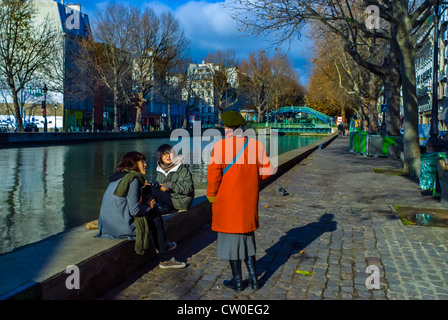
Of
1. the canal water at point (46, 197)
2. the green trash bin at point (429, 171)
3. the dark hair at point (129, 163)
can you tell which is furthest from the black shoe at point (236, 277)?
the green trash bin at point (429, 171)

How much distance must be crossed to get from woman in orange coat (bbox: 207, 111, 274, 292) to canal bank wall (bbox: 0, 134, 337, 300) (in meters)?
0.98

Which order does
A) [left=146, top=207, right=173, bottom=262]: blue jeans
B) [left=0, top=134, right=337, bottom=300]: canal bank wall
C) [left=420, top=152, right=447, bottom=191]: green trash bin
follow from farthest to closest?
[left=420, top=152, right=447, bottom=191]: green trash bin → [left=146, top=207, right=173, bottom=262]: blue jeans → [left=0, top=134, right=337, bottom=300]: canal bank wall

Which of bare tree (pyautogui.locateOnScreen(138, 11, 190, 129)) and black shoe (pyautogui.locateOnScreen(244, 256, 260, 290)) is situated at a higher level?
bare tree (pyautogui.locateOnScreen(138, 11, 190, 129))

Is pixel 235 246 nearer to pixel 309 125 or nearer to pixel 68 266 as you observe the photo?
pixel 68 266

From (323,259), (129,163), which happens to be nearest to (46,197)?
(129,163)

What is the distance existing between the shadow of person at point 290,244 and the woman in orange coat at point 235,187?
0.62 m

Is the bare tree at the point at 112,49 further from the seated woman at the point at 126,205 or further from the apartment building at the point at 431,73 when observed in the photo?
the seated woman at the point at 126,205

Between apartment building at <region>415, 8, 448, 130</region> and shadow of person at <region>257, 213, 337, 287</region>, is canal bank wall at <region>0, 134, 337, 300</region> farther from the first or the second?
apartment building at <region>415, 8, 448, 130</region>

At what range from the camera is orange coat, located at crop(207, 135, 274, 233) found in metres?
3.96

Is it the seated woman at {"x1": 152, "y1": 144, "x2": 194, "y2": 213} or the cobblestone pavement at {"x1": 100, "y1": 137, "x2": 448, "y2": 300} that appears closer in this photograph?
the cobblestone pavement at {"x1": 100, "y1": 137, "x2": 448, "y2": 300}

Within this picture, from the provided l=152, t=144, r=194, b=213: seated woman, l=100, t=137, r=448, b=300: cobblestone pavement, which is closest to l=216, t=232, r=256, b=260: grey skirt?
l=100, t=137, r=448, b=300: cobblestone pavement

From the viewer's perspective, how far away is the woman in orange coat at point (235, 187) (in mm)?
3959

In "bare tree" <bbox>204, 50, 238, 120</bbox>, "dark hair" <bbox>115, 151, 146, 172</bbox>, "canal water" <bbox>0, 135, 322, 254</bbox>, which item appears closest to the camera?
"dark hair" <bbox>115, 151, 146, 172</bbox>
